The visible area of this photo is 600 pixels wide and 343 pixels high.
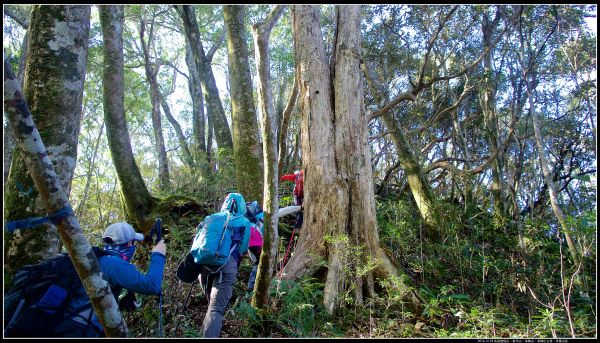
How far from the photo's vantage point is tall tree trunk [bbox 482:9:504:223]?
926cm

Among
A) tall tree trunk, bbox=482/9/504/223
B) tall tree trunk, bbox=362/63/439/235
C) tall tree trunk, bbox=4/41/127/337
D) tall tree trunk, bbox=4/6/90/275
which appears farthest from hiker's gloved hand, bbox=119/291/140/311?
tall tree trunk, bbox=482/9/504/223

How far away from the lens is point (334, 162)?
5516 millimetres

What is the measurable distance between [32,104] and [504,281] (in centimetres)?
638

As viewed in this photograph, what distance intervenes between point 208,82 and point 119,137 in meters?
5.62

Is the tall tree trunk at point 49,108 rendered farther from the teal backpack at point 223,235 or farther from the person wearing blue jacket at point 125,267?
the teal backpack at point 223,235

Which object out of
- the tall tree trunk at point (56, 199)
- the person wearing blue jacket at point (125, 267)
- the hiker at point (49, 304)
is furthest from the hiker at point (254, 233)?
the tall tree trunk at point (56, 199)

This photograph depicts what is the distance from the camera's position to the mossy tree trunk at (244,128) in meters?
6.13

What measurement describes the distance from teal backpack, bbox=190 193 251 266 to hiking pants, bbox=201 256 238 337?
17 centimetres

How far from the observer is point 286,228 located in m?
7.01

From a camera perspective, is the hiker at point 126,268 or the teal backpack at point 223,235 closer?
the hiker at point 126,268

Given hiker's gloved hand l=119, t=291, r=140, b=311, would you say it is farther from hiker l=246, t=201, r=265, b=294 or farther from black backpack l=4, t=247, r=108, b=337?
hiker l=246, t=201, r=265, b=294

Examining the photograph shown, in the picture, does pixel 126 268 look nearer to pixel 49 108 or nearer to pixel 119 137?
pixel 49 108

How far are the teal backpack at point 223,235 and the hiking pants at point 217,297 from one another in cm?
17

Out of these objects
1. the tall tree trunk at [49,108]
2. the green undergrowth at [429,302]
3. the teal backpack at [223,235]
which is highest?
the tall tree trunk at [49,108]
